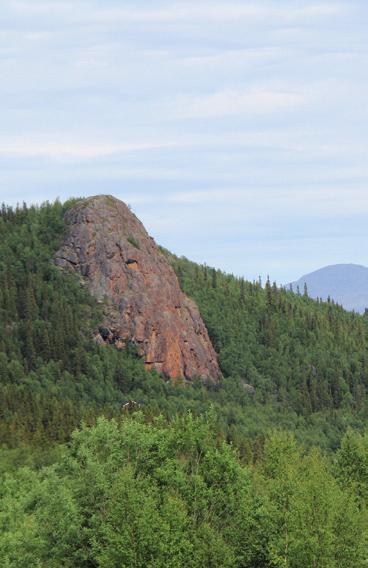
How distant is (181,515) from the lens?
252 feet

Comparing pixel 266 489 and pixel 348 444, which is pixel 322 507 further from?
pixel 348 444

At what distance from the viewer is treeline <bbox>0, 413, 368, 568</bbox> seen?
250 feet

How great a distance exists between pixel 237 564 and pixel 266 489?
1315 centimetres

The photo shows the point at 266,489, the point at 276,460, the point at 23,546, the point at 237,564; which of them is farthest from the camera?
the point at 276,460

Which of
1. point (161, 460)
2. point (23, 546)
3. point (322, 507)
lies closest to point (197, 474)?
point (161, 460)

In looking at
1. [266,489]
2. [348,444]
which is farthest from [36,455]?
[266,489]

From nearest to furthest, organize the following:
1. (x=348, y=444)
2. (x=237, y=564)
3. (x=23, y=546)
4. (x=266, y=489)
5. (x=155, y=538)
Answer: (x=155, y=538) → (x=237, y=564) → (x=23, y=546) → (x=266, y=489) → (x=348, y=444)

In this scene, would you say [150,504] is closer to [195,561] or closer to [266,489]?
[195,561]

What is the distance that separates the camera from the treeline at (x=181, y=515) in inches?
3002

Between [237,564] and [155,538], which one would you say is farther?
[237,564]

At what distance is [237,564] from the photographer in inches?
3159

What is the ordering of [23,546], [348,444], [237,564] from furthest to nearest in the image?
1. [348,444]
2. [23,546]
3. [237,564]

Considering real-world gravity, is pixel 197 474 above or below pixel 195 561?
above

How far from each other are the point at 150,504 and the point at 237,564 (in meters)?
9.21
